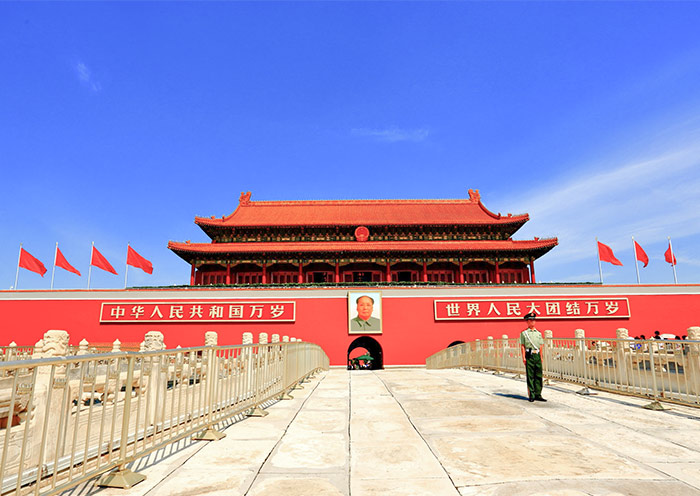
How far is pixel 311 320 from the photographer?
70.5 ft

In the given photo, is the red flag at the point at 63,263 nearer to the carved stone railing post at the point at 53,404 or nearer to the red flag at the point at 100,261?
the red flag at the point at 100,261

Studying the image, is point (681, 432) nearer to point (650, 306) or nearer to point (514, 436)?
point (514, 436)

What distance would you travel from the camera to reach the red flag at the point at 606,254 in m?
23.0

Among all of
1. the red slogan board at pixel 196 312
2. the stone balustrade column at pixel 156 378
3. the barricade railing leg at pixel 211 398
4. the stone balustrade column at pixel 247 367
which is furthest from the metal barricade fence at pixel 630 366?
the red slogan board at pixel 196 312

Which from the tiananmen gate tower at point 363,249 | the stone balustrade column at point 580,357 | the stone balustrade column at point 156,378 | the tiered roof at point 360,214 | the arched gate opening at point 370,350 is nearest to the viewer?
the stone balustrade column at point 156,378

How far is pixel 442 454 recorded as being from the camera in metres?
3.93

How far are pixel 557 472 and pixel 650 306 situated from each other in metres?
23.3

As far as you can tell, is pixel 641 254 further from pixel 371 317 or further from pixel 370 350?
pixel 370 350

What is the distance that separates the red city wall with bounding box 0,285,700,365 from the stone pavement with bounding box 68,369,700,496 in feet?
48.7

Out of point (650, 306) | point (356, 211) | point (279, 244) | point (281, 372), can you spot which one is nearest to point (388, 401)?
point (281, 372)

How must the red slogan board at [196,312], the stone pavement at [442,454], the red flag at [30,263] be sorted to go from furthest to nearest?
the red flag at [30,263], the red slogan board at [196,312], the stone pavement at [442,454]

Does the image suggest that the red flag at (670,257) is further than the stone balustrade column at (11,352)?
Yes

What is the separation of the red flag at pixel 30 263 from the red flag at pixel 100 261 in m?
2.73

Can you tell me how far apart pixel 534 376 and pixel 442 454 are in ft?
12.3
